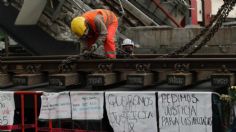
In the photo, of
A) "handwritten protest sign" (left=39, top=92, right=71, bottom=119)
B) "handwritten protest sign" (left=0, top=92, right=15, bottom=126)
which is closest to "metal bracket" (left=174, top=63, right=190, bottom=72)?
"handwritten protest sign" (left=39, top=92, right=71, bottom=119)

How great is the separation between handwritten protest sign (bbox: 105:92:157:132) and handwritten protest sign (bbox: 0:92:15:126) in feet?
5.24

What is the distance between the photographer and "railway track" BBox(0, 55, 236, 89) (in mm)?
6152

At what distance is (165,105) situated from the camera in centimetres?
578

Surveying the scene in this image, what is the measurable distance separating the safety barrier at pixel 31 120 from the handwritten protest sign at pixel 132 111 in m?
0.39

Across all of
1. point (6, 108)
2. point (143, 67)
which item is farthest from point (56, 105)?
point (143, 67)

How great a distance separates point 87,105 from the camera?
6.37 m

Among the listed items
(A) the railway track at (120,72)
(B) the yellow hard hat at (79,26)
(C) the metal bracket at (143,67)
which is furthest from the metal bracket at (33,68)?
(C) the metal bracket at (143,67)

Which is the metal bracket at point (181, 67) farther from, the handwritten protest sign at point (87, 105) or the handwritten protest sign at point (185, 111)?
the handwritten protest sign at point (87, 105)

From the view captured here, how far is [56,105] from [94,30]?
1.95m

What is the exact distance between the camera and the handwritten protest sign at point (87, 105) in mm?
6273

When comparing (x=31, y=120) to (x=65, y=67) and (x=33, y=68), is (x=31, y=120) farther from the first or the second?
(x=65, y=67)

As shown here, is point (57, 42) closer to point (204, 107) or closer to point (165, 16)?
point (165, 16)

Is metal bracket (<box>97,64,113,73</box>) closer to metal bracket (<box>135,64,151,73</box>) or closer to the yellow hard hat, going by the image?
metal bracket (<box>135,64,151,73</box>)

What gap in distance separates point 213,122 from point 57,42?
31.7ft
